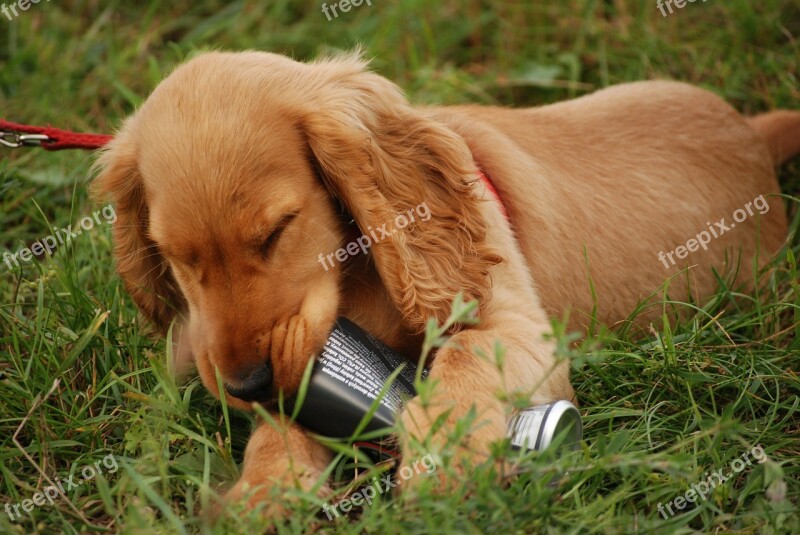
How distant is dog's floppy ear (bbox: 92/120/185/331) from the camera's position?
3.07 m

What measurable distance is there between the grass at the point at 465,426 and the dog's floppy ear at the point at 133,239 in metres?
0.16

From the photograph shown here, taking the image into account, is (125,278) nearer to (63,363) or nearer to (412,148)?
(63,363)

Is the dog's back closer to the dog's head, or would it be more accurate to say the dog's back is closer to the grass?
the grass

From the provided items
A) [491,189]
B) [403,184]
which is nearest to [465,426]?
[403,184]

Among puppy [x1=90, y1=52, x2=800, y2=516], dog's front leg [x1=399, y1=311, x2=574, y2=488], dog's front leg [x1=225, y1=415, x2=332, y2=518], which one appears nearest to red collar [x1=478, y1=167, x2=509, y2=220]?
puppy [x1=90, y1=52, x2=800, y2=516]

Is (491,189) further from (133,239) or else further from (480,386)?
(133,239)

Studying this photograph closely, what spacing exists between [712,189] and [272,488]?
239cm

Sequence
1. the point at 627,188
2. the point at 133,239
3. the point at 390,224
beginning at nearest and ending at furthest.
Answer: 1. the point at 390,224
2. the point at 133,239
3. the point at 627,188

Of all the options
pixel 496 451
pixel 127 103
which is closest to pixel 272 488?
pixel 496 451

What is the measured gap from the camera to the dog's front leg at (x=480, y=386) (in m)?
2.29

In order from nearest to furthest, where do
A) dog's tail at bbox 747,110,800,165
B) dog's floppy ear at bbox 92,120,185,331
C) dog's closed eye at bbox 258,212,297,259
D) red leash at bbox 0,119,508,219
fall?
dog's closed eye at bbox 258,212,297,259, dog's floppy ear at bbox 92,120,185,331, red leash at bbox 0,119,508,219, dog's tail at bbox 747,110,800,165

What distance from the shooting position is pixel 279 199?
266 cm

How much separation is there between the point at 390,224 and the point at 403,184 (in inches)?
6.8

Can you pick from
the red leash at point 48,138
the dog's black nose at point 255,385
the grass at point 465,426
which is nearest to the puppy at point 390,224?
the dog's black nose at point 255,385
